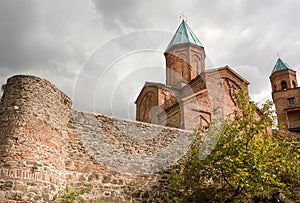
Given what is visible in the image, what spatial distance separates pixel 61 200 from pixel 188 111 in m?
10.6

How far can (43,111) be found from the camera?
7312mm

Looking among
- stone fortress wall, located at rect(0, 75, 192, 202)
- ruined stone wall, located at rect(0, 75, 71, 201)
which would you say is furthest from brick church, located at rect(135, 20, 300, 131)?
ruined stone wall, located at rect(0, 75, 71, 201)

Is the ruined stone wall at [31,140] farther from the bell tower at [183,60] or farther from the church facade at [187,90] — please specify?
the bell tower at [183,60]

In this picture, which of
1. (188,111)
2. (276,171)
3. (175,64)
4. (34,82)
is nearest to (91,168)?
(34,82)

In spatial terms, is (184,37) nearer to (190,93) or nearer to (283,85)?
(190,93)

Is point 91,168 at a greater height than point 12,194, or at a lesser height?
greater

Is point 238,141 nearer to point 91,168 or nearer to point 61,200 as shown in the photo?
point 91,168

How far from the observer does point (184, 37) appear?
2564 centimetres

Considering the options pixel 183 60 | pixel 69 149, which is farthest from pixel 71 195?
pixel 183 60

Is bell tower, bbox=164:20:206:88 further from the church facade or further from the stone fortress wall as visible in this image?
the stone fortress wall

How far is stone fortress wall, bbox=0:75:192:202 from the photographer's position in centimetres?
648

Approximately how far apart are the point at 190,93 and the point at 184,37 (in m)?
7.06

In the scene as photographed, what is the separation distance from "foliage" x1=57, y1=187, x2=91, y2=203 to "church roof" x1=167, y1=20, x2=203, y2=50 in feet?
63.0

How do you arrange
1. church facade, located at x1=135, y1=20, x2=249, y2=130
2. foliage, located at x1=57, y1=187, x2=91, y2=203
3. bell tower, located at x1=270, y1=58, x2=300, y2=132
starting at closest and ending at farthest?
foliage, located at x1=57, y1=187, x2=91, y2=203, church facade, located at x1=135, y1=20, x2=249, y2=130, bell tower, located at x1=270, y1=58, x2=300, y2=132
